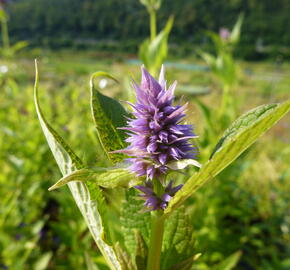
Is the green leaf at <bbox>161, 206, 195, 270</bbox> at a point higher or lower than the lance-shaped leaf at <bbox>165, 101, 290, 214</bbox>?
lower

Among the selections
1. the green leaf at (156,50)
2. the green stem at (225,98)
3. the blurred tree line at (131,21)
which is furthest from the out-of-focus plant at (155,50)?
the blurred tree line at (131,21)

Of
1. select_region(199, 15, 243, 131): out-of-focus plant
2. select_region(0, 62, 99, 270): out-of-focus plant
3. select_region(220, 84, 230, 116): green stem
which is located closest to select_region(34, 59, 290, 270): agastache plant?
select_region(0, 62, 99, 270): out-of-focus plant

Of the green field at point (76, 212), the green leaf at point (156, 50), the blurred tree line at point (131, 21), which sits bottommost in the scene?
the green field at point (76, 212)

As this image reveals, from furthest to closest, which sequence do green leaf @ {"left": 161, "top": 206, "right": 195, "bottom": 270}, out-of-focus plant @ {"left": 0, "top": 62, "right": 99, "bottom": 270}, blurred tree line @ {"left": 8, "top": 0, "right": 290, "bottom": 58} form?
blurred tree line @ {"left": 8, "top": 0, "right": 290, "bottom": 58}
out-of-focus plant @ {"left": 0, "top": 62, "right": 99, "bottom": 270}
green leaf @ {"left": 161, "top": 206, "right": 195, "bottom": 270}

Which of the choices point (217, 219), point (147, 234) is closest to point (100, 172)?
point (147, 234)

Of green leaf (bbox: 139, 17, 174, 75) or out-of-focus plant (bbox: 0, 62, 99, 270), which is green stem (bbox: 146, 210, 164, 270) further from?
green leaf (bbox: 139, 17, 174, 75)

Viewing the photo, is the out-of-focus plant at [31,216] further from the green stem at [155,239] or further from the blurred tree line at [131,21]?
the blurred tree line at [131,21]
